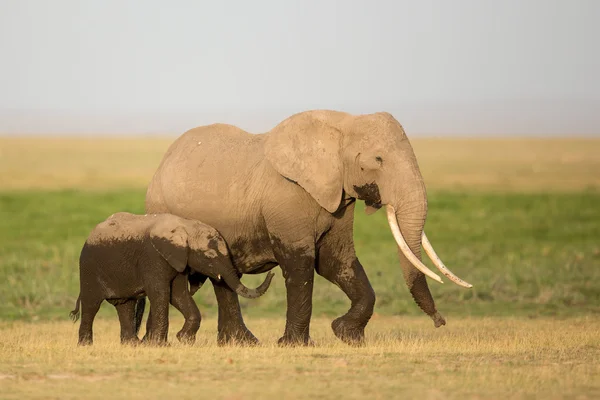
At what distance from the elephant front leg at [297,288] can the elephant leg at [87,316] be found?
6.88 feet

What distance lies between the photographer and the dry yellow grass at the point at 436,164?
56312 mm

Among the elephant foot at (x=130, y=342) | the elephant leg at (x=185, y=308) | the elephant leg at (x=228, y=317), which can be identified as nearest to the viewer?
the elephant leg at (x=185, y=308)

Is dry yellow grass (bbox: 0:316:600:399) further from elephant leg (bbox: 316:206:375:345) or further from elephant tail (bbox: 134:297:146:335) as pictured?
elephant tail (bbox: 134:297:146:335)

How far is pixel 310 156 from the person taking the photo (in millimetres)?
14945

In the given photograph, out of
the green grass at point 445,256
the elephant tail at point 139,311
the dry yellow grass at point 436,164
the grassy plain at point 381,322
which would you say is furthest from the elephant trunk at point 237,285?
the dry yellow grass at point 436,164

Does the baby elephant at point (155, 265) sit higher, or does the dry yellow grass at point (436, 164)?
the baby elephant at point (155, 265)

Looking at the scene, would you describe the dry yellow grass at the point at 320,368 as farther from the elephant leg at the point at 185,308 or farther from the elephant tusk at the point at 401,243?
the elephant tusk at the point at 401,243

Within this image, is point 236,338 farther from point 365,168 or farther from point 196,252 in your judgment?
point 365,168

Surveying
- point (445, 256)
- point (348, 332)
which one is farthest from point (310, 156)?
point (445, 256)

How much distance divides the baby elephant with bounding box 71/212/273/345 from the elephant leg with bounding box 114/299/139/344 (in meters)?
0.01

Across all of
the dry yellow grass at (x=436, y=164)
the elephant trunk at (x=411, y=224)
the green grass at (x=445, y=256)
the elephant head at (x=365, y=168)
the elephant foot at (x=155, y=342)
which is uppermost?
the elephant head at (x=365, y=168)

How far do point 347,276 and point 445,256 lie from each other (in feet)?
38.0

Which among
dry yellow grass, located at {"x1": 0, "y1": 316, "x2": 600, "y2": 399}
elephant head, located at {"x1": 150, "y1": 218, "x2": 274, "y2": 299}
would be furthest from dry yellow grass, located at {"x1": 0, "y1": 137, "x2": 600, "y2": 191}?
dry yellow grass, located at {"x1": 0, "y1": 316, "x2": 600, "y2": 399}

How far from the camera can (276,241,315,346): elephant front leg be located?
1479cm
